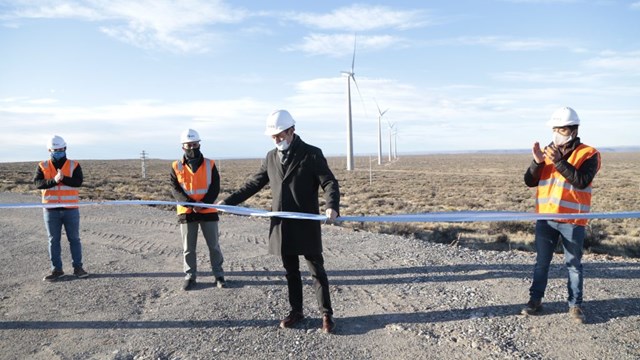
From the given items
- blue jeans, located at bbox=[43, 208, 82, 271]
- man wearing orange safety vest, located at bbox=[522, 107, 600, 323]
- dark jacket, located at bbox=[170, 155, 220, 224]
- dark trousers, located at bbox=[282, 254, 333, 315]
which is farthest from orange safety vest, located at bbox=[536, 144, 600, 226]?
blue jeans, located at bbox=[43, 208, 82, 271]

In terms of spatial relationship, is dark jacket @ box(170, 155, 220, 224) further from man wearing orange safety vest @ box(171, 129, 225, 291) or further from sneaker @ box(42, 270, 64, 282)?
sneaker @ box(42, 270, 64, 282)

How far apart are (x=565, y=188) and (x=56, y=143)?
22.3 feet

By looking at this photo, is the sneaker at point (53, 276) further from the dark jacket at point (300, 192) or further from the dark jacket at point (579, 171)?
the dark jacket at point (579, 171)

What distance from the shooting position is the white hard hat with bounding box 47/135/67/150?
679cm

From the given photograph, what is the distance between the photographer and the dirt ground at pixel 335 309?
4.48m

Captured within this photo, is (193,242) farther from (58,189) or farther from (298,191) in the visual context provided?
(298,191)

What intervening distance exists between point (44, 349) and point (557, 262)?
Answer: 7.16 metres

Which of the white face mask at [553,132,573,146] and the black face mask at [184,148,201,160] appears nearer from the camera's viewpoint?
the white face mask at [553,132,573,146]

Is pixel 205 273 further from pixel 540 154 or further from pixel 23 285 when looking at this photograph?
pixel 540 154

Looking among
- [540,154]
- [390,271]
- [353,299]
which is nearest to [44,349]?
[353,299]

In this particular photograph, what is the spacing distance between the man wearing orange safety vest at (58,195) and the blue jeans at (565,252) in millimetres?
6185

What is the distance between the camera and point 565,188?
477 cm

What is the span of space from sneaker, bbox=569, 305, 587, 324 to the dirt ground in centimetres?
8

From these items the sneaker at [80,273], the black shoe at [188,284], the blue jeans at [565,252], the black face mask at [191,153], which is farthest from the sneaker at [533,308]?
the sneaker at [80,273]
